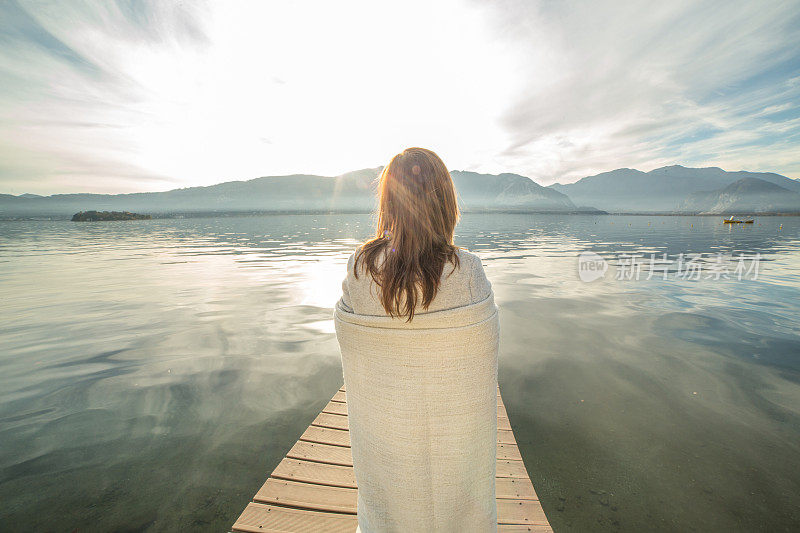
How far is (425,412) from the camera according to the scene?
1.73 metres

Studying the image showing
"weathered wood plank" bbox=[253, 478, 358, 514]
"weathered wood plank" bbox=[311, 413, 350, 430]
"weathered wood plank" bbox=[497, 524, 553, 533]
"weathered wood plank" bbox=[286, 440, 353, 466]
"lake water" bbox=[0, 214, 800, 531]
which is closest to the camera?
"weathered wood plank" bbox=[497, 524, 553, 533]

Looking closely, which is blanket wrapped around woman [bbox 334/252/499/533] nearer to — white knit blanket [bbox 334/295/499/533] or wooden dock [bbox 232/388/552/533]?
white knit blanket [bbox 334/295/499/533]

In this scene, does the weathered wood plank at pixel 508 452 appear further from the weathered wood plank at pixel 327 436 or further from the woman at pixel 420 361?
the woman at pixel 420 361

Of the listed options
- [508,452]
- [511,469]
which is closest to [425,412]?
[511,469]

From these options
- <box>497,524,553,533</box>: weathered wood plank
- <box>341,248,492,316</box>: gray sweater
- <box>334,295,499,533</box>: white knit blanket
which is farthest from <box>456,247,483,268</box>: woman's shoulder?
<box>497,524,553,533</box>: weathered wood plank

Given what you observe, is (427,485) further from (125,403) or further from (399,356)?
(125,403)

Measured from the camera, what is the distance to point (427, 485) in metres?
1.81

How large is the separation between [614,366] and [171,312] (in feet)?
42.8

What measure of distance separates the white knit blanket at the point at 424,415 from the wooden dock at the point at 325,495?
170cm

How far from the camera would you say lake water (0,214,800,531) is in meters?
4.33

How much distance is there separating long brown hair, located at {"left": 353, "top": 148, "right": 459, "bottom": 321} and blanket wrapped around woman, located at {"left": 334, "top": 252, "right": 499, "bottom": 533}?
98 millimetres

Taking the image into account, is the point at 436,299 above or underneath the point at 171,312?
above

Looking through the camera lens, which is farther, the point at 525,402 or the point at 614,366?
the point at 614,366

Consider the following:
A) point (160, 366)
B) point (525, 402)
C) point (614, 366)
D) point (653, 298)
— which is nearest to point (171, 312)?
point (160, 366)
